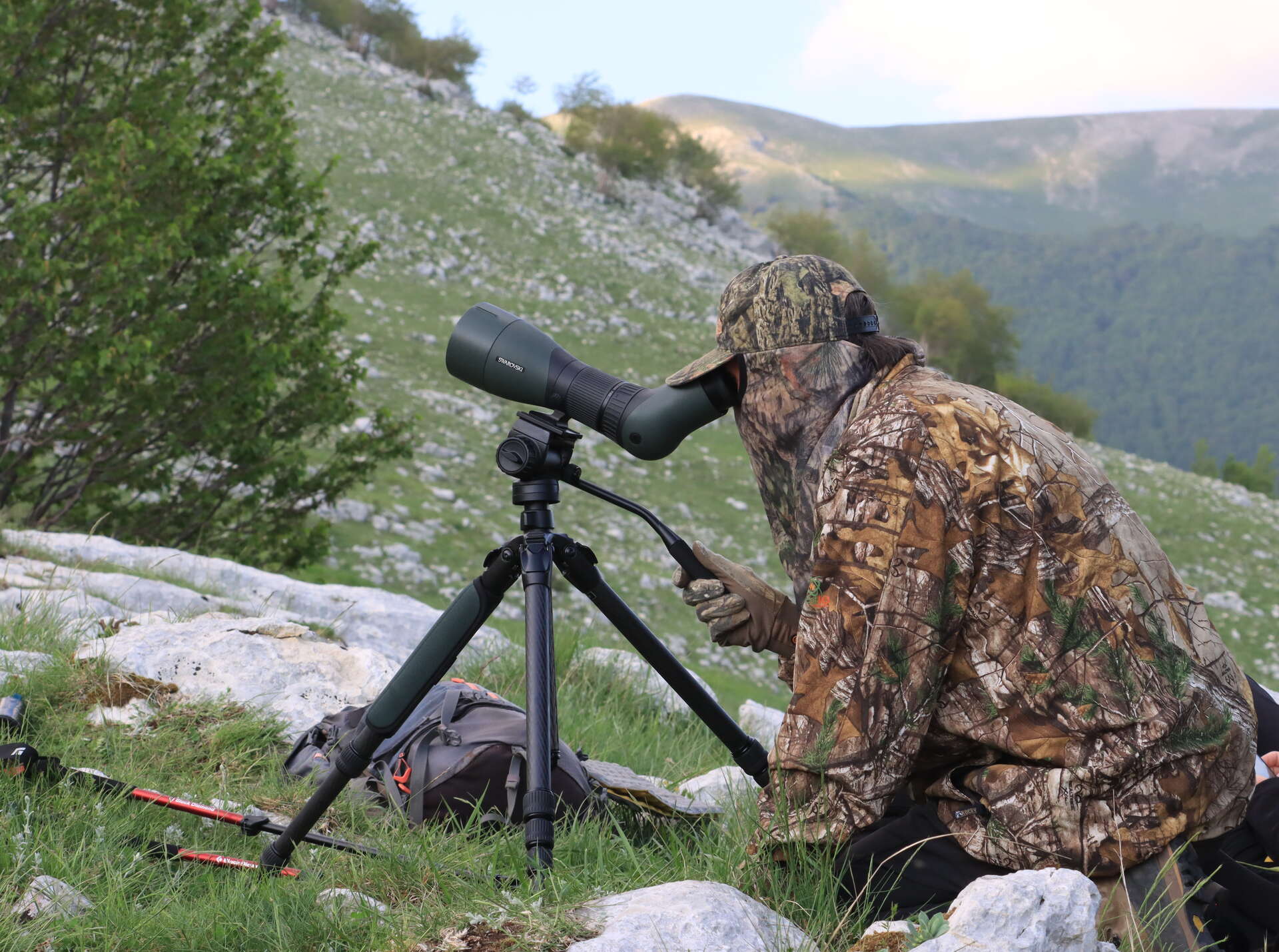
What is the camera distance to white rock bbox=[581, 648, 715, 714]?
5.48 m

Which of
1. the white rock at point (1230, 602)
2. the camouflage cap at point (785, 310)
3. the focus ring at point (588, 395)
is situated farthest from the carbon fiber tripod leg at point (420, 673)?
the white rock at point (1230, 602)

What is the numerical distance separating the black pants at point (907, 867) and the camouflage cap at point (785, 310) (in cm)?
108

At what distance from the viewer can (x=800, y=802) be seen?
91.0 inches

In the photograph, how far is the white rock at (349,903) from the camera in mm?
2297

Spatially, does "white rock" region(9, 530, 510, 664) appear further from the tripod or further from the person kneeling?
the person kneeling

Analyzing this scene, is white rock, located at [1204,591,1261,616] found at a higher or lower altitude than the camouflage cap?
lower

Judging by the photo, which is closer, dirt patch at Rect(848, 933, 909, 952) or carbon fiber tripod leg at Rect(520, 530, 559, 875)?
dirt patch at Rect(848, 933, 909, 952)

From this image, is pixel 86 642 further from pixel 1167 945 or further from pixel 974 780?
pixel 1167 945

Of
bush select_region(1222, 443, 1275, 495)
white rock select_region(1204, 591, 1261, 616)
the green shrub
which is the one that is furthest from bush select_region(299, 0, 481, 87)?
bush select_region(1222, 443, 1275, 495)

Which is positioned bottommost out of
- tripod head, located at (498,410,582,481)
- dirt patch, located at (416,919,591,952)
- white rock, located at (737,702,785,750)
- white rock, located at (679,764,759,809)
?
white rock, located at (737,702,785,750)

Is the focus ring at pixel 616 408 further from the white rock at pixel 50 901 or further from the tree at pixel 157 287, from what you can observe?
the tree at pixel 157 287

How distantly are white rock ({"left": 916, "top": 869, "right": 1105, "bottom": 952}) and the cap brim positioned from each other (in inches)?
48.7

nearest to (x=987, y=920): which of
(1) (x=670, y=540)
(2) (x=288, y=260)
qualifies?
(1) (x=670, y=540)

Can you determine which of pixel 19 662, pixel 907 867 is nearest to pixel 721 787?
pixel 907 867
